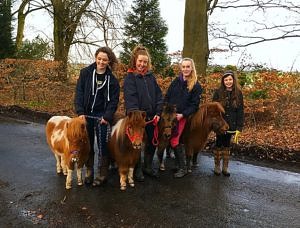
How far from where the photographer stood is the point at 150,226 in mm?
4254

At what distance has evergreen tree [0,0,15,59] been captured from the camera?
2038 cm

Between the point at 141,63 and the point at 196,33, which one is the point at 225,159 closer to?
the point at 141,63

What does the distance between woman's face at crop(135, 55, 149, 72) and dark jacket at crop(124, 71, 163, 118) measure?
0.39ft

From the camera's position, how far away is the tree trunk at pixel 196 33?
453 inches

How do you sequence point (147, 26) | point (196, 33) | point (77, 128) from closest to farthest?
point (77, 128), point (196, 33), point (147, 26)

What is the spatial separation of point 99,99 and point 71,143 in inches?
34.6

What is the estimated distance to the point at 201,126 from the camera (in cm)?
619

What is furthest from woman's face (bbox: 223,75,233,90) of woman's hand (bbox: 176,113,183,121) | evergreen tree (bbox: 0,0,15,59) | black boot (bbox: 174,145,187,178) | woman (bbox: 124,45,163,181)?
evergreen tree (bbox: 0,0,15,59)

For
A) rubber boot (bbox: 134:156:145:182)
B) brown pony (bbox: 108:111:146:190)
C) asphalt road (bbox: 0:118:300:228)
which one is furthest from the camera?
rubber boot (bbox: 134:156:145:182)

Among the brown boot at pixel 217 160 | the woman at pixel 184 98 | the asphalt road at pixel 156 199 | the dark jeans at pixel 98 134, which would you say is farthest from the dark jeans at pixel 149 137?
the brown boot at pixel 217 160

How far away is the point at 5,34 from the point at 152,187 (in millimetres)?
18571

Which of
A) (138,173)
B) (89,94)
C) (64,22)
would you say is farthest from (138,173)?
(64,22)

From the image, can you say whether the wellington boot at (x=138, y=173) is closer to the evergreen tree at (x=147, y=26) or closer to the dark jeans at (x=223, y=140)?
the dark jeans at (x=223, y=140)

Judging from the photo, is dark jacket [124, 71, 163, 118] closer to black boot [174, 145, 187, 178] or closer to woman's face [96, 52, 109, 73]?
woman's face [96, 52, 109, 73]
